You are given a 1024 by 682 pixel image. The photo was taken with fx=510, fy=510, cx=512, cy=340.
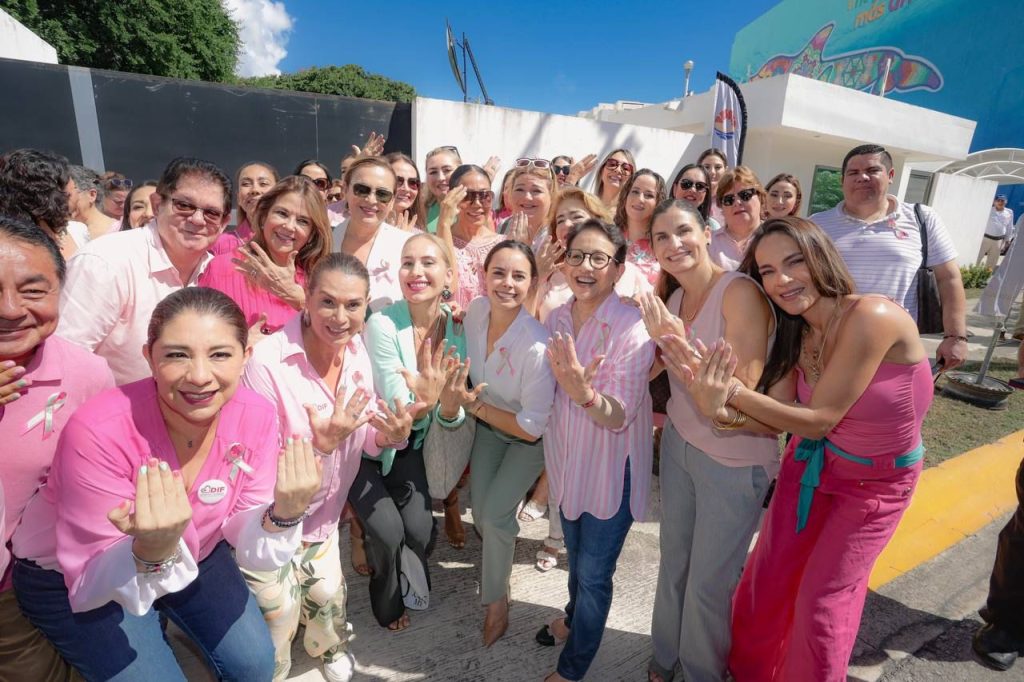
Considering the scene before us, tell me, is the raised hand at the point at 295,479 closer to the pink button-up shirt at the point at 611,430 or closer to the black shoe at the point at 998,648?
the pink button-up shirt at the point at 611,430

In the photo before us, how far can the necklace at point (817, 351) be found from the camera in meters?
1.99

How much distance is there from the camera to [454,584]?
3.11 metres

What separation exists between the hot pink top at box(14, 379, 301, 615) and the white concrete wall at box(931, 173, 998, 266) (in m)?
19.5

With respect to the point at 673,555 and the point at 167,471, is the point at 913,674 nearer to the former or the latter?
the point at 673,555

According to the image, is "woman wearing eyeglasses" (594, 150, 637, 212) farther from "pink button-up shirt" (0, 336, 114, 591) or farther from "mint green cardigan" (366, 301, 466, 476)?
"pink button-up shirt" (0, 336, 114, 591)

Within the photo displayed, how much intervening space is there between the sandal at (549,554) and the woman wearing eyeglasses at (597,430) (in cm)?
84

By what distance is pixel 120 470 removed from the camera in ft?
5.65

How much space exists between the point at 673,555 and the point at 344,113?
8740 mm

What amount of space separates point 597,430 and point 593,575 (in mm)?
633

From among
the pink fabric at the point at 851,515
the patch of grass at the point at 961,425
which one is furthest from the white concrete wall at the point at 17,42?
the patch of grass at the point at 961,425

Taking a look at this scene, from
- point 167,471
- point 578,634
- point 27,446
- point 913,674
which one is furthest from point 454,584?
point 913,674

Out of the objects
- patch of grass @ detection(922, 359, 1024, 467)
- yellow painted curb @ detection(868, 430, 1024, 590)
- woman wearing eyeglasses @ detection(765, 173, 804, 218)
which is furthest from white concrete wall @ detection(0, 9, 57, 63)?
patch of grass @ detection(922, 359, 1024, 467)

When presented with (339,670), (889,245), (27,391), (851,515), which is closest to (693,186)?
(889,245)

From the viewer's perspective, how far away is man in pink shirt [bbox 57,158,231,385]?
88.4 inches
